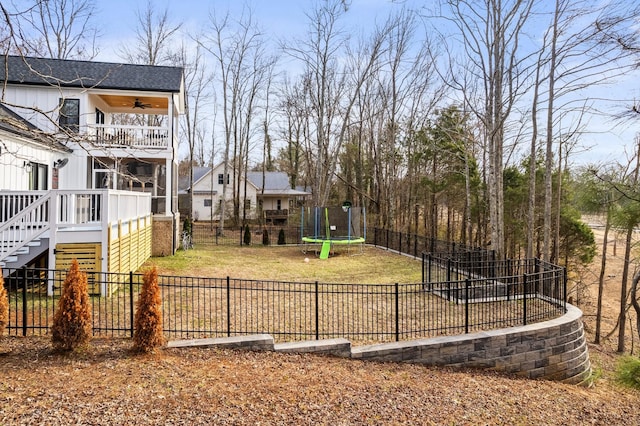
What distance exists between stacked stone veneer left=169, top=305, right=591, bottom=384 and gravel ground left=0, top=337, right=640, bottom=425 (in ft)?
0.70

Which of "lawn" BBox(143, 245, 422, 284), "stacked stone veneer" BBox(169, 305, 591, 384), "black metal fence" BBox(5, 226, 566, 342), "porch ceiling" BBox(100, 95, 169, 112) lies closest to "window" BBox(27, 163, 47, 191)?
"black metal fence" BBox(5, 226, 566, 342)

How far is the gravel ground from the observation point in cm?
452

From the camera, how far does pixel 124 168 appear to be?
17.0m

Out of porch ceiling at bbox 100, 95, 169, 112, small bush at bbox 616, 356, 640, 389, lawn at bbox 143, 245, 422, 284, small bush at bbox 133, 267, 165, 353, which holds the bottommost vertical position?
small bush at bbox 616, 356, 640, 389

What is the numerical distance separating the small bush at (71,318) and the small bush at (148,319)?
0.71 meters

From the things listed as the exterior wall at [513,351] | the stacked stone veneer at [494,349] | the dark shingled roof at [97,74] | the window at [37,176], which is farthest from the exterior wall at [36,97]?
the exterior wall at [513,351]

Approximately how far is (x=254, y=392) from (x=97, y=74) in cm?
1524

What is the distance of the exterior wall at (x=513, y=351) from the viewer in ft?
23.3

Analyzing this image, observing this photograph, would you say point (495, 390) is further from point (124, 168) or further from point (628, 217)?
point (124, 168)

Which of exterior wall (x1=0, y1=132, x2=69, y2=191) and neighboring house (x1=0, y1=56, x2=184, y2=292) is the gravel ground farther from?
exterior wall (x1=0, y1=132, x2=69, y2=191)

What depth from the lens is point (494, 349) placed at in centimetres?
757

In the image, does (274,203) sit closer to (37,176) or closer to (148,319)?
(37,176)

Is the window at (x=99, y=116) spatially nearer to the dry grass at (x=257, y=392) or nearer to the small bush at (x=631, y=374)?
the dry grass at (x=257, y=392)

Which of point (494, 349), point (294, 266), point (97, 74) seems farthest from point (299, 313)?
point (97, 74)
